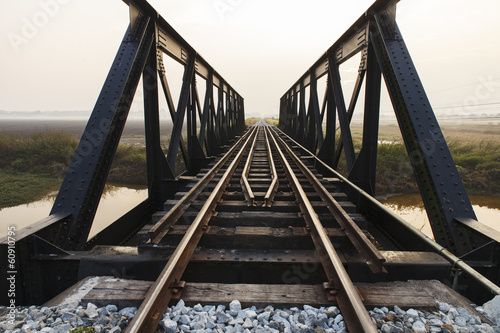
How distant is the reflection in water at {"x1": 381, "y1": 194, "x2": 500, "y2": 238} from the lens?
9.18m

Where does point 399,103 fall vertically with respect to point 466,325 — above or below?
above

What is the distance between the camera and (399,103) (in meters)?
3.72

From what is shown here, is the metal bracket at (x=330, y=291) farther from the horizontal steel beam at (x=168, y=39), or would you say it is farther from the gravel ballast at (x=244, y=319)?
the horizontal steel beam at (x=168, y=39)

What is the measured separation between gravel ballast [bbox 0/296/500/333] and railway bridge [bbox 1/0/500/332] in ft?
0.39

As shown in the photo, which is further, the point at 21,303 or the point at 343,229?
the point at 343,229

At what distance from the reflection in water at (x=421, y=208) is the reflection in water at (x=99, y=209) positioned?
378 inches

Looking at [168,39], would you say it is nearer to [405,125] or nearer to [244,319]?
[405,125]

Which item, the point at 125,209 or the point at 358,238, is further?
the point at 125,209

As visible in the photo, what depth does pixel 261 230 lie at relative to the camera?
10.9 ft

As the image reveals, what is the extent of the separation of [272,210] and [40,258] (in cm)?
268

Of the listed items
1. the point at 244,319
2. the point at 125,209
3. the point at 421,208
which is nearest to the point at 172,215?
the point at 244,319

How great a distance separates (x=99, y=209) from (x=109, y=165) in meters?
8.20

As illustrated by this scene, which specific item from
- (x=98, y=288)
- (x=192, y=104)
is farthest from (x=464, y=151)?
(x=98, y=288)

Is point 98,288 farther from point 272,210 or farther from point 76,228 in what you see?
point 272,210
